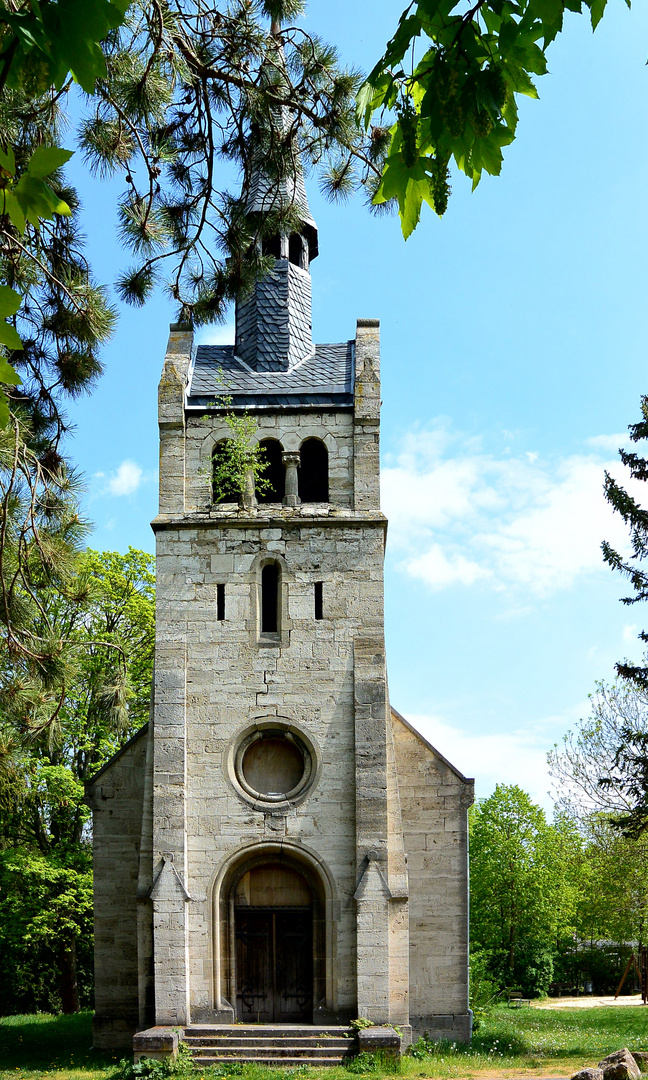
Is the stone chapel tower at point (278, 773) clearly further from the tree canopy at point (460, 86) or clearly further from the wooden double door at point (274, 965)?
the tree canopy at point (460, 86)

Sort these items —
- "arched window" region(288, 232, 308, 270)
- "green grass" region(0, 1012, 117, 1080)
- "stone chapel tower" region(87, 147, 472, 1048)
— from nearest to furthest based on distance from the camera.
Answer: "green grass" region(0, 1012, 117, 1080)
"stone chapel tower" region(87, 147, 472, 1048)
"arched window" region(288, 232, 308, 270)

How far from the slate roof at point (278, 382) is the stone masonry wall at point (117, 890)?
647 cm

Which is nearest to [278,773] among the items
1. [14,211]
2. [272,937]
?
[272,937]

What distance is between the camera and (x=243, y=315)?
2170 centimetres

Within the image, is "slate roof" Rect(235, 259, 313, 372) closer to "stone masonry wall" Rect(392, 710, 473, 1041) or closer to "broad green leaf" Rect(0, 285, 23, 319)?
"stone masonry wall" Rect(392, 710, 473, 1041)

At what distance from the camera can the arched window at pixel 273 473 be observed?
20156mm

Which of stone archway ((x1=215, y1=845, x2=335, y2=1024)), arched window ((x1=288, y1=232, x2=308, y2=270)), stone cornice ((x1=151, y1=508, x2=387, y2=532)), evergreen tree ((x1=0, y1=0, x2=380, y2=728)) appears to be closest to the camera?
evergreen tree ((x1=0, y1=0, x2=380, y2=728))

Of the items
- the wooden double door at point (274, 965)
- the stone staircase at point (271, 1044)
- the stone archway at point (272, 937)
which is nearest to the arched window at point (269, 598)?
the stone archway at point (272, 937)

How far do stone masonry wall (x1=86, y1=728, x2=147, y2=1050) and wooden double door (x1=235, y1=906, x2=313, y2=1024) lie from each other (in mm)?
2557

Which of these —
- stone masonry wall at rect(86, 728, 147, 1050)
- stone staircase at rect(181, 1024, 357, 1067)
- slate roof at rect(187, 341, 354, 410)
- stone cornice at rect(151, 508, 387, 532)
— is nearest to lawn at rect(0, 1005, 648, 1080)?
stone staircase at rect(181, 1024, 357, 1067)

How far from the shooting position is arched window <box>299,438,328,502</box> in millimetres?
20484

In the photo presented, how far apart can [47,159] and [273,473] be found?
1721 cm

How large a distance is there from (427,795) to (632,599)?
5.13 m

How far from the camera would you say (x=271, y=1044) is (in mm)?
16797
